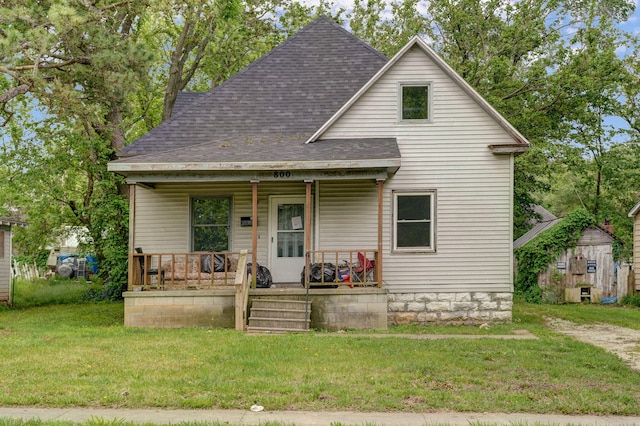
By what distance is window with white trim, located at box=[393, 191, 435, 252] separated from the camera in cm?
1495

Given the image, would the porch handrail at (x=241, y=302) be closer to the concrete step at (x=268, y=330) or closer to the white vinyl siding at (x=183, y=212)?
the concrete step at (x=268, y=330)

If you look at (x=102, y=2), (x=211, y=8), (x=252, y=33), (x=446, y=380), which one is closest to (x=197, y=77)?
(x=252, y=33)

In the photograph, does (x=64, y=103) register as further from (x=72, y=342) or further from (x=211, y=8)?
(x=72, y=342)

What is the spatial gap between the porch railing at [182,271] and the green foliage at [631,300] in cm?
1458

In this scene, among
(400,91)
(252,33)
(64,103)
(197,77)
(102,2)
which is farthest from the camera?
(197,77)

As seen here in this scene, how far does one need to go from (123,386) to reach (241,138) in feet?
30.4

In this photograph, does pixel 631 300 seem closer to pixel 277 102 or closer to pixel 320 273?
pixel 320 273

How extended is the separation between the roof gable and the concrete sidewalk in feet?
29.3

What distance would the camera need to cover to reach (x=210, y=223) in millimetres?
16031

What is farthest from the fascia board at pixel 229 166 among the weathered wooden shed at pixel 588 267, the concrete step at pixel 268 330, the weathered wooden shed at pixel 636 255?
the weathered wooden shed at pixel 636 255

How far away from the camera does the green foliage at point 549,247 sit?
2275 cm

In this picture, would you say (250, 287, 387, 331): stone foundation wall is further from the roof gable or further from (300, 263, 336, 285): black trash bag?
the roof gable

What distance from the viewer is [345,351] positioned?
10.1 m

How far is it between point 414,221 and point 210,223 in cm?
493
